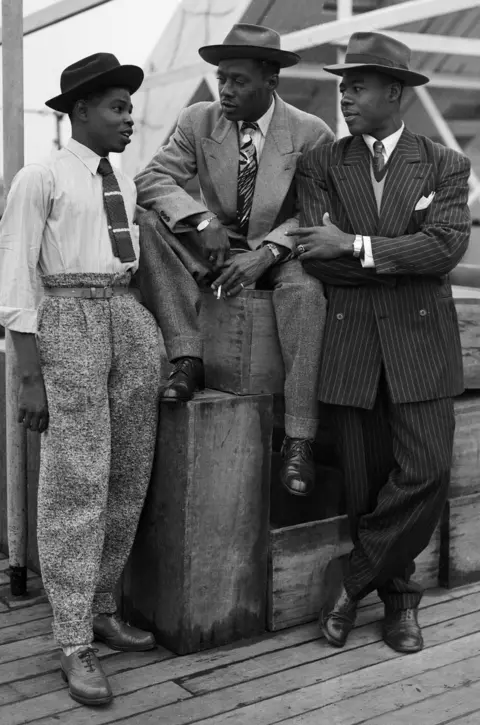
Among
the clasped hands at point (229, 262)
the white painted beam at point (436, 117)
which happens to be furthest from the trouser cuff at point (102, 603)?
the white painted beam at point (436, 117)

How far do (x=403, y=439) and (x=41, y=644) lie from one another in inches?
51.3

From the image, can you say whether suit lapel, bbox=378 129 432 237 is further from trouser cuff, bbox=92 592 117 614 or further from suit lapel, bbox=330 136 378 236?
trouser cuff, bbox=92 592 117 614

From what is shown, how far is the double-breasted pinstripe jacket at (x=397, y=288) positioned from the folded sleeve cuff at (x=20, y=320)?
904 millimetres

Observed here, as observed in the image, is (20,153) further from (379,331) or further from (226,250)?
(379,331)

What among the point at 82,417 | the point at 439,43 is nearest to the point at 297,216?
the point at 82,417

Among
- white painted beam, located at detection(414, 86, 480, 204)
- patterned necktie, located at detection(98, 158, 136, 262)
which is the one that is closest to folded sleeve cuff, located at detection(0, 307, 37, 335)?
patterned necktie, located at detection(98, 158, 136, 262)

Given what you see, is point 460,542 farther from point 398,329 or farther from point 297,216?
point 297,216

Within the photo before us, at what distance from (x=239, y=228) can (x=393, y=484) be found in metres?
0.97

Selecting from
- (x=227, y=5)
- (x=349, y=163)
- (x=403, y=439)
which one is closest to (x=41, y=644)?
(x=403, y=439)

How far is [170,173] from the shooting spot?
3.21m

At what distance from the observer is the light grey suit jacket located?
3188 millimetres

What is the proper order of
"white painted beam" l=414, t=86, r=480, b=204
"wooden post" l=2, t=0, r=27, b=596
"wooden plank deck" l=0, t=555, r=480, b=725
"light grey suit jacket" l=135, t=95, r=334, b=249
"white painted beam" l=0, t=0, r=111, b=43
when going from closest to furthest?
"wooden plank deck" l=0, t=555, r=480, b=725 → "light grey suit jacket" l=135, t=95, r=334, b=249 → "wooden post" l=2, t=0, r=27, b=596 → "white painted beam" l=414, t=86, r=480, b=204 → "white painted beam" l=0, t=0, r=111, b=43

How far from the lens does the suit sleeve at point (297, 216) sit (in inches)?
123

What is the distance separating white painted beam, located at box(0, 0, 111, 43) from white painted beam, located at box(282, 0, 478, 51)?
2158mm
